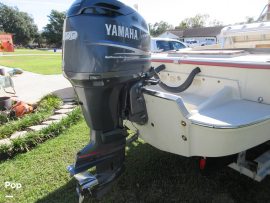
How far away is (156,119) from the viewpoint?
1935 millimetres

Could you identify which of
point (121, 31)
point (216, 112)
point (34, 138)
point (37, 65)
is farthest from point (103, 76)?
point (37, 65)

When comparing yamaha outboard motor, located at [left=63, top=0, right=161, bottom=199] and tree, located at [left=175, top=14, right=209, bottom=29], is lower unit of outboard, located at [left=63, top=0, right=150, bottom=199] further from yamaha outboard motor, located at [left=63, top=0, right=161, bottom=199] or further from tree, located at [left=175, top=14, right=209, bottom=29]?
tree, located at [left=175, top=14, right=209, bottom=29]

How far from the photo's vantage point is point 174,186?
8.16 feet

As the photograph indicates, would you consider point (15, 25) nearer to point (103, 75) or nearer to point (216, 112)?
point (103, 75)

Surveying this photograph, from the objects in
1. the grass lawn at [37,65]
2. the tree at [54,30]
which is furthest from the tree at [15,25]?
the grass lawn at [37,65]

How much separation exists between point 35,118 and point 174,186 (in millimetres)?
2530

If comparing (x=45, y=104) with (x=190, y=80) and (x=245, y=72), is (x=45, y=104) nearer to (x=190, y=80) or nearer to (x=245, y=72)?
(x=190, y=80)

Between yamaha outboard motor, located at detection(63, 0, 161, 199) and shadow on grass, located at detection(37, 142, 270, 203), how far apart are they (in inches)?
24.5

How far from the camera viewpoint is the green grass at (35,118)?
368 cm

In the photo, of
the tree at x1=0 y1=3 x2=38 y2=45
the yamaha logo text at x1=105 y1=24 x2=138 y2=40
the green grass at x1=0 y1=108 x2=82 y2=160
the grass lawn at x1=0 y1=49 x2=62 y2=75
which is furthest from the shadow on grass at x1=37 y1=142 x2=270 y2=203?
the tree at x1=0 y1=3 x2=38 y2=45

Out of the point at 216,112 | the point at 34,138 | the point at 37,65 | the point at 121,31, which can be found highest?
the point at 121,31

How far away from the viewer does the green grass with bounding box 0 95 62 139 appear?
3.68 metres

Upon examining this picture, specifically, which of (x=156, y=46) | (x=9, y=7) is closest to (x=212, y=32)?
(x=156, y=46)

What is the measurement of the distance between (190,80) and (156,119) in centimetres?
68
